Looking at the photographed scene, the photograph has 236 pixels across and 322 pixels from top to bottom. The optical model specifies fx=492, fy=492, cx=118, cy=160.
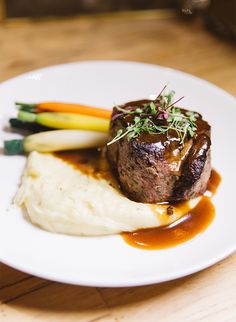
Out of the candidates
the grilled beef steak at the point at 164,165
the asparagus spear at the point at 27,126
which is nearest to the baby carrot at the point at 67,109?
the asparagus spear at the point at 27,126

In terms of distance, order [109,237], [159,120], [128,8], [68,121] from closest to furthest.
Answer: [109,237] → [159,120] → [68,121] → [128,8]

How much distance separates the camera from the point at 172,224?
274cm

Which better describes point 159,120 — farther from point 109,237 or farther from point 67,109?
point 67,109

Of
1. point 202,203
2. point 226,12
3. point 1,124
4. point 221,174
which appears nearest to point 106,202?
point 202,203

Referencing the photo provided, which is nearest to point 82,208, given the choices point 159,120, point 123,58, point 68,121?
point 159,120

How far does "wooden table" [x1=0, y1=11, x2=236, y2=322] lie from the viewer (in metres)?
2.40

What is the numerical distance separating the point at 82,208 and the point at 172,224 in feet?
1.67

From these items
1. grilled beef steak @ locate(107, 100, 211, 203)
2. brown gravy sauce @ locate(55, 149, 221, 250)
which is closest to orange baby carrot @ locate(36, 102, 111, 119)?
brown gravy sauce @ locate(55, 149, 221, 250)

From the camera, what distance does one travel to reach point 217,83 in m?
A: 4.36

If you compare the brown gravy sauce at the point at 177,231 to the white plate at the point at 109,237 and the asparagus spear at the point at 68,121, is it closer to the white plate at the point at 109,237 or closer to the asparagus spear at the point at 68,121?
the white plate at the point at 109,237

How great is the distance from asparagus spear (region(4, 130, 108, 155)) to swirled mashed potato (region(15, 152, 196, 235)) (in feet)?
0.92

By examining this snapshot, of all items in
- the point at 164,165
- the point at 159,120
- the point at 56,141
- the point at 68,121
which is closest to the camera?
the point at 164,165

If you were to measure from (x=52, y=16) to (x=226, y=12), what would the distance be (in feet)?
5.99

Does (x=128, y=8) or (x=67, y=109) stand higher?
(x=128, y=8)
